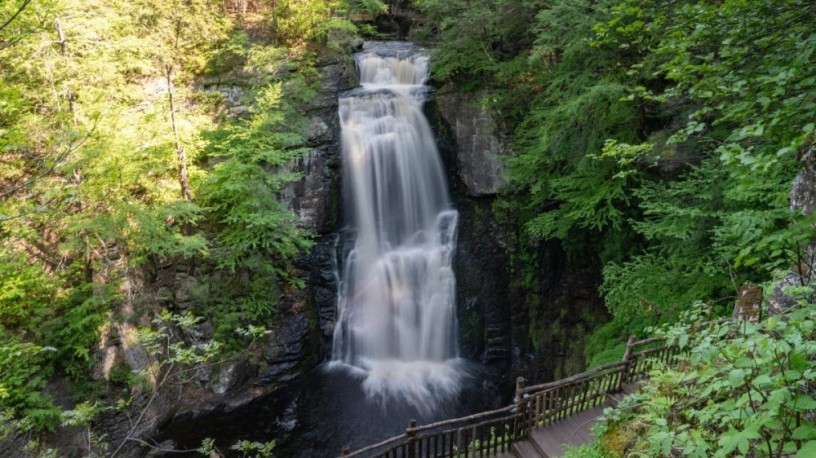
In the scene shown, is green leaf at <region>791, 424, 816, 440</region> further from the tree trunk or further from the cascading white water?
the tree trunk

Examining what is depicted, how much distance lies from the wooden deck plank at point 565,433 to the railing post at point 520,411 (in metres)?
0.16

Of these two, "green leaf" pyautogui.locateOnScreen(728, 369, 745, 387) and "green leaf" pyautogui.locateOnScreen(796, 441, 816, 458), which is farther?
"green leaf" pyautogui.locateOnScreen(728, 369, 745, 387)

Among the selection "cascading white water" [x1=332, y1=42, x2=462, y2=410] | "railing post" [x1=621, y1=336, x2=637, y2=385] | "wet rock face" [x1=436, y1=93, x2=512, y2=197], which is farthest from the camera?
"wet rock face" [x1=436, y1=93, x2=512, y2=197]

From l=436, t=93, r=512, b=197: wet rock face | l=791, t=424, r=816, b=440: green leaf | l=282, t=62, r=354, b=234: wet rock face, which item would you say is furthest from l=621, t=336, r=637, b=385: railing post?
l=282, t=62, r=354, b=234: wet rock face

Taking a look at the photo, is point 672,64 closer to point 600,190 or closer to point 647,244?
point 600,190

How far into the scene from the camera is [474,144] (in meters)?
12.8

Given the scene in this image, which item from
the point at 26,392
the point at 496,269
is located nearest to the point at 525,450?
the point at 496,269

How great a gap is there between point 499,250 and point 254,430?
8308 mm

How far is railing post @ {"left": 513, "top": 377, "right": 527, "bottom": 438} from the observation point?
20.8 ft

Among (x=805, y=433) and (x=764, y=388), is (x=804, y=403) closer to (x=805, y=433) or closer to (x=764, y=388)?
(x=805, y=433)

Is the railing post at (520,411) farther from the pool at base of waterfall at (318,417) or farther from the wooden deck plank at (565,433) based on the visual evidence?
the pool at base of waterfall at (318,417)

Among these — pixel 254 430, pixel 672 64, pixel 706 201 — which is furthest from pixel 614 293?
pixel 254 430

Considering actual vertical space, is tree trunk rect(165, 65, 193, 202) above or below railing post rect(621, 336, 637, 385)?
above

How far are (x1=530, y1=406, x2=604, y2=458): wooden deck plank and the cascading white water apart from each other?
4.62m
